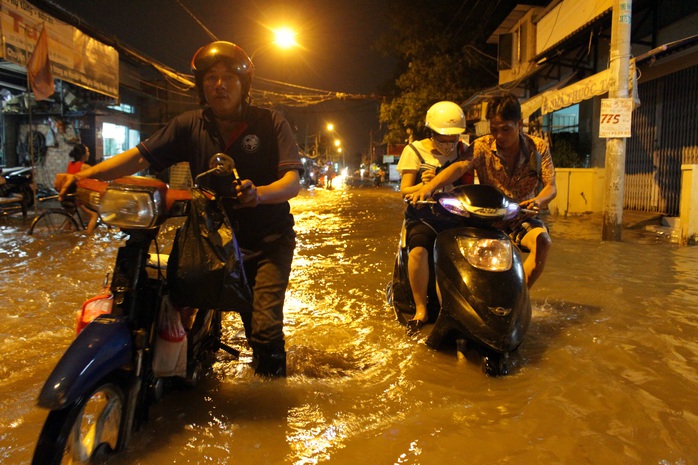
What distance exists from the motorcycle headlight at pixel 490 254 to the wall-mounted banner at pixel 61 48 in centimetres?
847

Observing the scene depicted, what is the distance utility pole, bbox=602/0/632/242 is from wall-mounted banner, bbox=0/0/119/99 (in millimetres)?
9916

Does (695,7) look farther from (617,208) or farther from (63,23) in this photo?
(63,23)

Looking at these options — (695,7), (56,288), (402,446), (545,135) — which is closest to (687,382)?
(402,446)

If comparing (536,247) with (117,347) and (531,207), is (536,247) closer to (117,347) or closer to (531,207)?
(531,207)

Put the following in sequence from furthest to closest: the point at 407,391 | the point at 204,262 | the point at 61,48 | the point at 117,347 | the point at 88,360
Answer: the point at 61,48 → the point at 407,391 → the point at 204,262 → the point at 117,347 → the point at 88,360

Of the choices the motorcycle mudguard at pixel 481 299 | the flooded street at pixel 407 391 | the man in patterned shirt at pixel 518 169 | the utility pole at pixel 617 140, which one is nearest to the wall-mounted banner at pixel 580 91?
the utility pole at pixel 617 140

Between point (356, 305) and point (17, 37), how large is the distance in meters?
7.78

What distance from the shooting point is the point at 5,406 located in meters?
2.62

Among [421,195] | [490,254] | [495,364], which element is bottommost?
[495,364]

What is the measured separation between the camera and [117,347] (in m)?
1.94

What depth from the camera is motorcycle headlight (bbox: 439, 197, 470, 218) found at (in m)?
3.13

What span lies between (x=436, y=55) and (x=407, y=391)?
23.2m

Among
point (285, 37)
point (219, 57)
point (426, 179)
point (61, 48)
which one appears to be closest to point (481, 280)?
point (426, 179)

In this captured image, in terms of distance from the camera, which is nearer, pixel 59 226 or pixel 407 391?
pixel 407 391
